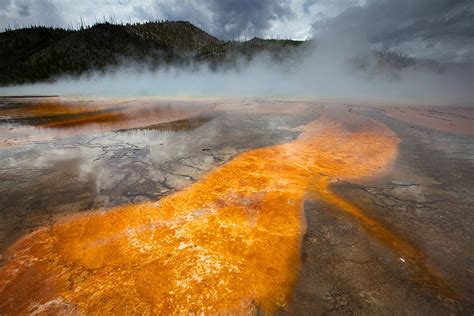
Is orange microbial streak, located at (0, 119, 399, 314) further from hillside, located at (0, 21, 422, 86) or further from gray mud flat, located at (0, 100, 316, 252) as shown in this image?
hillside, located at (0, 21, 422, 86)

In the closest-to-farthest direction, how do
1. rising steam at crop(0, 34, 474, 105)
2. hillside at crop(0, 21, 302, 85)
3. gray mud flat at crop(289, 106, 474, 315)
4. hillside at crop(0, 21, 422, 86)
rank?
gray mud flat at crop(289, 106, 474, 315)
rising steam at crop(0, 34, 474, 105)
hillside at crop(0, 21, 422, 86)
hillside at crop(0, 21, 302, 85)

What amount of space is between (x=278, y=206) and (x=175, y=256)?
1283mm

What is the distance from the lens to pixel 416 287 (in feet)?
6.11

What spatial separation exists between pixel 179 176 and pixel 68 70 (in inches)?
1678

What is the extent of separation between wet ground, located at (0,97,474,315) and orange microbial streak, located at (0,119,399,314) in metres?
0.01

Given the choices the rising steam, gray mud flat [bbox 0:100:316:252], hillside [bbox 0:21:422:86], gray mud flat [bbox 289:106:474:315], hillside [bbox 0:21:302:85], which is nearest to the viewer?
gray mud flat [bbox 289:106:474:315]

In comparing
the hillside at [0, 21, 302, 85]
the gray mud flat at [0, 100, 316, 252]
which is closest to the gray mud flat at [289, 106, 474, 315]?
the gray mud flat at [0, 100, 316, 252]

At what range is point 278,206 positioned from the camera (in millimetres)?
2951

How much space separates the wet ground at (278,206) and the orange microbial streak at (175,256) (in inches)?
0.5

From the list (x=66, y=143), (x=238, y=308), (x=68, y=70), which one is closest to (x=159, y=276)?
(x=238, y=308)

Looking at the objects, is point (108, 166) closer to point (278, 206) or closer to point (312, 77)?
point (278, 206)

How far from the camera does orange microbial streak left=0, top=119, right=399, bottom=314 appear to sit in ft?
5.77

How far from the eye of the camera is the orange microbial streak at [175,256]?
1.76m

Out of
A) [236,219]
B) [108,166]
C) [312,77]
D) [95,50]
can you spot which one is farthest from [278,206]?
[95,50]
